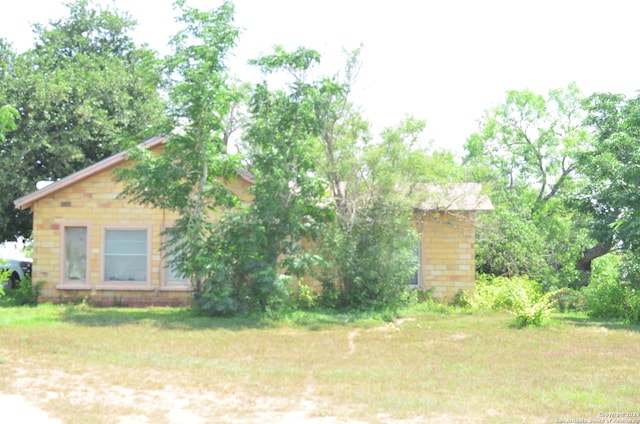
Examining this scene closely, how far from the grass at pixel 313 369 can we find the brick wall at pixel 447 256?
3876 millimetres

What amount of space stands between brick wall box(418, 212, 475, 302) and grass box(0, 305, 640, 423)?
388 centimetres

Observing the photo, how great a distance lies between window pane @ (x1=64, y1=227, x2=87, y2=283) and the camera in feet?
60.9

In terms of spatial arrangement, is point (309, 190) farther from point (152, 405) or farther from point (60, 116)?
point (60, 116)

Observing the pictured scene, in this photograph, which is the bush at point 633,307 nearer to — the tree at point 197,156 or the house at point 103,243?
the house at point 103,243

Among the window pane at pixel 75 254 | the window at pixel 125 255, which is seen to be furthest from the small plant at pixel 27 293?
the window at pixel 125 255

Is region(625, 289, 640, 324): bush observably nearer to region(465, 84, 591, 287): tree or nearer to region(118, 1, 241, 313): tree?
region(465, 84, 591, 287): tree

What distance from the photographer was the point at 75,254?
1861 centimetres

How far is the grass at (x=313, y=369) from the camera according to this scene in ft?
24.1

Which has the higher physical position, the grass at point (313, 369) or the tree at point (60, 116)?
the tree at point (60, 116)

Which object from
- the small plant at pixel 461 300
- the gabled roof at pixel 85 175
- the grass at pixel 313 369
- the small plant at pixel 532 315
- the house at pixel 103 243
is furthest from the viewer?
the small plant at pixel 461 300

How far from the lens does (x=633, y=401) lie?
25.3 feet

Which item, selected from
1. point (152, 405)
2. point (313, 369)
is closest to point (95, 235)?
point (313, 369)

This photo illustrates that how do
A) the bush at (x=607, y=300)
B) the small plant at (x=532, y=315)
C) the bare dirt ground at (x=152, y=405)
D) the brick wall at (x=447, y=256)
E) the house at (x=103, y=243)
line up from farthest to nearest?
the brick wall at (x=447, y=256) < the house at (x=103, y=243) < the bush at (x=607, y=300) < the small plant at (x=532, y=315) < the bare dirt ground at (x=152, y=405)

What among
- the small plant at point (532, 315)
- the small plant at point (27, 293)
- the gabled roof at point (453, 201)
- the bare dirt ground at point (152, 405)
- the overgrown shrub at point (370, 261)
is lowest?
the bare dirt ground at point (152, 405)
